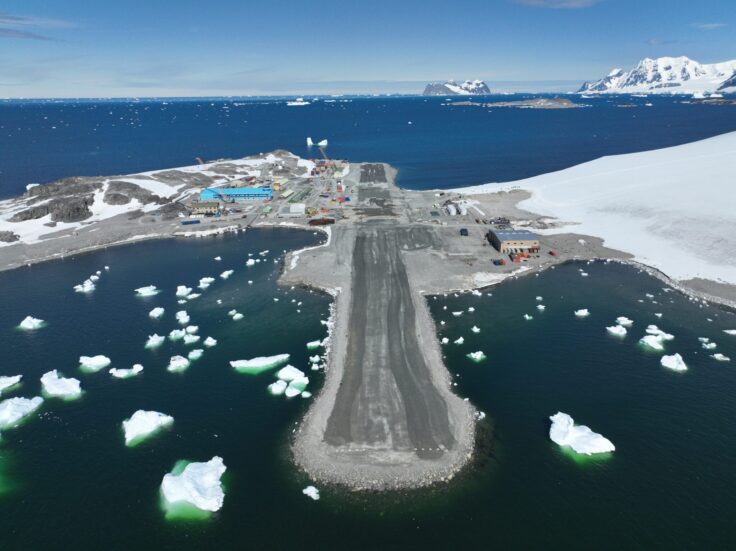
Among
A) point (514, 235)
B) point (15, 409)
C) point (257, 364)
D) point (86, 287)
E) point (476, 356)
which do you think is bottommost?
point (15, 409)

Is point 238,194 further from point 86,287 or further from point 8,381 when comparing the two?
point 8,381

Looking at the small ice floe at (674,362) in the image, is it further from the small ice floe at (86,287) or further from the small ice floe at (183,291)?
the small ice floe at (86,287)

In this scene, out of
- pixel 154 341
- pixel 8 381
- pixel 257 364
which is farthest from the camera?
pixel 154 341

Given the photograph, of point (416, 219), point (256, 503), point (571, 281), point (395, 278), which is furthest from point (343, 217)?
point (256, 503)

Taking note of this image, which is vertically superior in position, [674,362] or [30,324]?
[30,324]

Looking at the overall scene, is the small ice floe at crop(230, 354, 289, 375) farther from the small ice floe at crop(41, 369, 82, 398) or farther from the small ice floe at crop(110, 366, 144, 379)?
the small ice floe at crop(41, 369, 82, 398)

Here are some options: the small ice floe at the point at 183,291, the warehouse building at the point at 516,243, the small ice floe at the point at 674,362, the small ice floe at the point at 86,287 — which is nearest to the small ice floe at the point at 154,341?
the small ice floe at the point at 183,291

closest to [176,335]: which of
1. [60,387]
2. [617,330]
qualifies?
[60,387]
